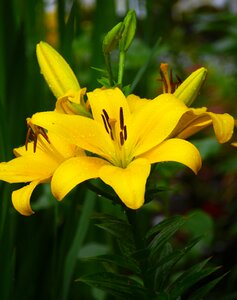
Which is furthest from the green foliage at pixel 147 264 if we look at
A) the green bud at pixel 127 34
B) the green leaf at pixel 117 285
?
the green bud at pixel 127 34

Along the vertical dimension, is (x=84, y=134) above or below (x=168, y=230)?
above

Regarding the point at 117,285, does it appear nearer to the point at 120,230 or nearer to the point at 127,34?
the point at 120,230

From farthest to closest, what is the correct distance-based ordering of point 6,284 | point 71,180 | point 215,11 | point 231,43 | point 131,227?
point 215,11 → point 231,43 → point 6,284 → point 131,227 → point 71,180

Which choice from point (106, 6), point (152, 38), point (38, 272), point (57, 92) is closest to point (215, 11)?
point (152, 38)

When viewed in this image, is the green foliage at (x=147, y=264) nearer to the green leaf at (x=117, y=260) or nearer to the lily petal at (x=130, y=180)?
the green leaf at (x=117, y=260)

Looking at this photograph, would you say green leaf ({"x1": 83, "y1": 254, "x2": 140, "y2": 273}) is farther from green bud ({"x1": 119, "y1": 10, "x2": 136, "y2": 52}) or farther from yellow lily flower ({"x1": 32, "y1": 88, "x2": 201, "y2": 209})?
green bud ({"x1": 119, "y1": 10, "x2": 136, "y2": 52})

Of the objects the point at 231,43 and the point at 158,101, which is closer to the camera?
the point at 158,101

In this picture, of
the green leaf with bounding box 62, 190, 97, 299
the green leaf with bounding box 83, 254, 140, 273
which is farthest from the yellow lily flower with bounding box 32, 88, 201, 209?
the green leaf with bounding box 62, 190, 97, 299

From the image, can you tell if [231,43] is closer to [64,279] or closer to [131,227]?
[64,279]
